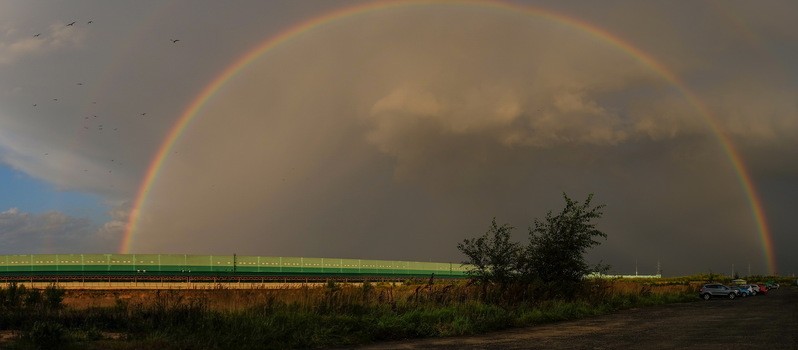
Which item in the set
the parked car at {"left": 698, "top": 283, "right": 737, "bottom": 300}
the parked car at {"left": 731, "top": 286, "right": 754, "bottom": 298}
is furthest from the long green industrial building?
the parked car at {"left": 731, "top": 286, "right": 754, "bottom": 298}

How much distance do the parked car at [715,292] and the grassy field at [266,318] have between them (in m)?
45.3

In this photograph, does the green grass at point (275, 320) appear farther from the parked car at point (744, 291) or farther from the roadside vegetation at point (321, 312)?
the parked car at point (744, 291)

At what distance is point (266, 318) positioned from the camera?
2134cm

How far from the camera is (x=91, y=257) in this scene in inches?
3255

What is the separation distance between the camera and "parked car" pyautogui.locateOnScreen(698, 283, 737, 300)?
7106 cm

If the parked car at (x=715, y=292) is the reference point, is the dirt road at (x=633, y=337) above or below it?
above

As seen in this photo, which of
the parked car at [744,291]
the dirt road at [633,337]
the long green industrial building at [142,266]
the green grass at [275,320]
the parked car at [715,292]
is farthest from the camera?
the long green industrial building at [142,266]

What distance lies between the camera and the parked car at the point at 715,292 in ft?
233

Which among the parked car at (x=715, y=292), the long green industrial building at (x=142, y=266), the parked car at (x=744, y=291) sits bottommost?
the parked car at (x=744, y=291)

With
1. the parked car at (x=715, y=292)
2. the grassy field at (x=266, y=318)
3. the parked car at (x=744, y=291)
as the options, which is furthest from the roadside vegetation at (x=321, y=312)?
the parked car at (x=744, y=291)

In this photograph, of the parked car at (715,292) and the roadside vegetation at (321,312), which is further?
the parked car at (715,292)

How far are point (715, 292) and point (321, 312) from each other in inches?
2361

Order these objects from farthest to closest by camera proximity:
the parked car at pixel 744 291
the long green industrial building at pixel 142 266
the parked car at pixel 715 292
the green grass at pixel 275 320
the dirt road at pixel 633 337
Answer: the long green industrial building at pixel 142 266 → the parked car at pixel 744 291 → the parked car at pixel 715 292 → the dirt road at pixel 633 337 → the green grass at pixel 275 320

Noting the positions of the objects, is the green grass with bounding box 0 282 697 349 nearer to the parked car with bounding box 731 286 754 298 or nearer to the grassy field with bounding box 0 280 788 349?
the grassy field with bounding box 0 280 788 349
